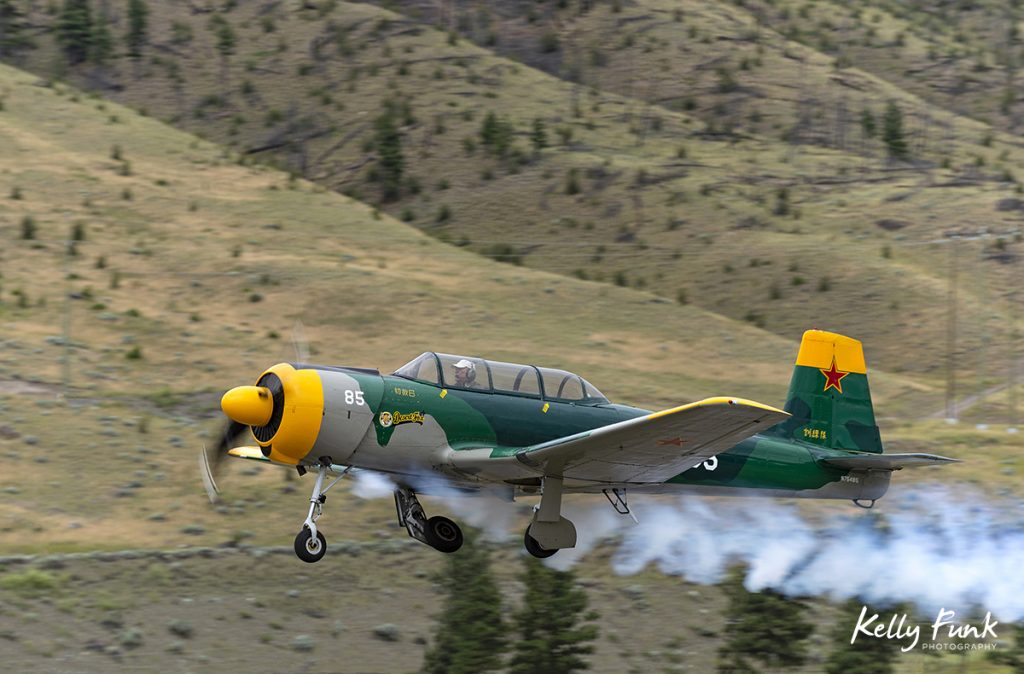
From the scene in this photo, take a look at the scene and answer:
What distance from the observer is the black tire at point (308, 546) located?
14125 mm

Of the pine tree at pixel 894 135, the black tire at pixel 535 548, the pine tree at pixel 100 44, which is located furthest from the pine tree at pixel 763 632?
the pine tree at pixel 100 44

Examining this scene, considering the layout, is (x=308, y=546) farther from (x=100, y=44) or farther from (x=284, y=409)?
(x=100, y=44)

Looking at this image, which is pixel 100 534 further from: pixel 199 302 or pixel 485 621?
pixel 199 302

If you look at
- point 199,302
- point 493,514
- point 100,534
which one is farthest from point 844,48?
point 100,534

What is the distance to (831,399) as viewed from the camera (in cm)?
1797

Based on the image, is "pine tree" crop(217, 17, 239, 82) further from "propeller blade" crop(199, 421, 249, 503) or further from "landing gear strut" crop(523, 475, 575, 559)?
"landing gear strut" crop(523, 475, 575, 559)

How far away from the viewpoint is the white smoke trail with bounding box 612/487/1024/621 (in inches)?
Answer: 874

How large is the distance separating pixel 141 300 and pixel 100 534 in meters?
9.01

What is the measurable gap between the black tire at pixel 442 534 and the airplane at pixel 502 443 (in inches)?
0.5

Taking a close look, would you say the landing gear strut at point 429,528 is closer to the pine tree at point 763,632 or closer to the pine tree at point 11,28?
the pine tree at point 763,632

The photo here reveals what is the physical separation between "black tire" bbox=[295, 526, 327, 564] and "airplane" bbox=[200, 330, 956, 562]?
2 centimetres

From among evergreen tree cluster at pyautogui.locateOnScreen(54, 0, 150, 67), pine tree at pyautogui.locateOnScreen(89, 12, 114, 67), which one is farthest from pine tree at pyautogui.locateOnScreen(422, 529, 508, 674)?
evergreen tree cluster at pyautogui.locateOnScreen(54, 0, 150, 67)

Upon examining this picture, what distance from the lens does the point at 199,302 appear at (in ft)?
101

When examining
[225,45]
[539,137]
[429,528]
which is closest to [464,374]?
[429,528]
